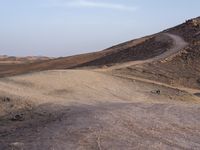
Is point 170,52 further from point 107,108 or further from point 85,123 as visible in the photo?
point 85,123

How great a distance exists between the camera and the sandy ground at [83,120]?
35.8ft

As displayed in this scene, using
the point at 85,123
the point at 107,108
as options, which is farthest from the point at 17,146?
the point at 107,108

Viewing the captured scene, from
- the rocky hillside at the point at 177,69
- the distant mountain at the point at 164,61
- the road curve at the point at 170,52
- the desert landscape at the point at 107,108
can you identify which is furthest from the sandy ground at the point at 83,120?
the road curve at the point at 170,52

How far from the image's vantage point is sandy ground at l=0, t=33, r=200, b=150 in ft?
35.8

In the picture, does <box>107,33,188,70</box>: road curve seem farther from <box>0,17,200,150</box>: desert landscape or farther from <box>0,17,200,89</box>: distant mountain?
<box>0,17,200,150</box>: desert landscape

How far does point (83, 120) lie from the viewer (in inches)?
498

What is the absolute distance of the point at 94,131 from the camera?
454 inches

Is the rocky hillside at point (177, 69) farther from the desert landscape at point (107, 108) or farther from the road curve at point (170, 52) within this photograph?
the road curve at point (170, 52)

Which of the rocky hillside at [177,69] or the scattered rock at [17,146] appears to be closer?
the scattered rock at [17,146]

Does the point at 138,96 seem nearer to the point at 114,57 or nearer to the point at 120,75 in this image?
the point at 120,75

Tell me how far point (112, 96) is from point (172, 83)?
19.9ft

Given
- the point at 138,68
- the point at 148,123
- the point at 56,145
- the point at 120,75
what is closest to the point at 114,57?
the point at 138,68

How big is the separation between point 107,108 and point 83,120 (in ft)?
7.73

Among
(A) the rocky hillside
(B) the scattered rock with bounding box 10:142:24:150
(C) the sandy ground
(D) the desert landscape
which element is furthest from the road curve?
(B) the scattered rock with bounding box 10:142:24:150
